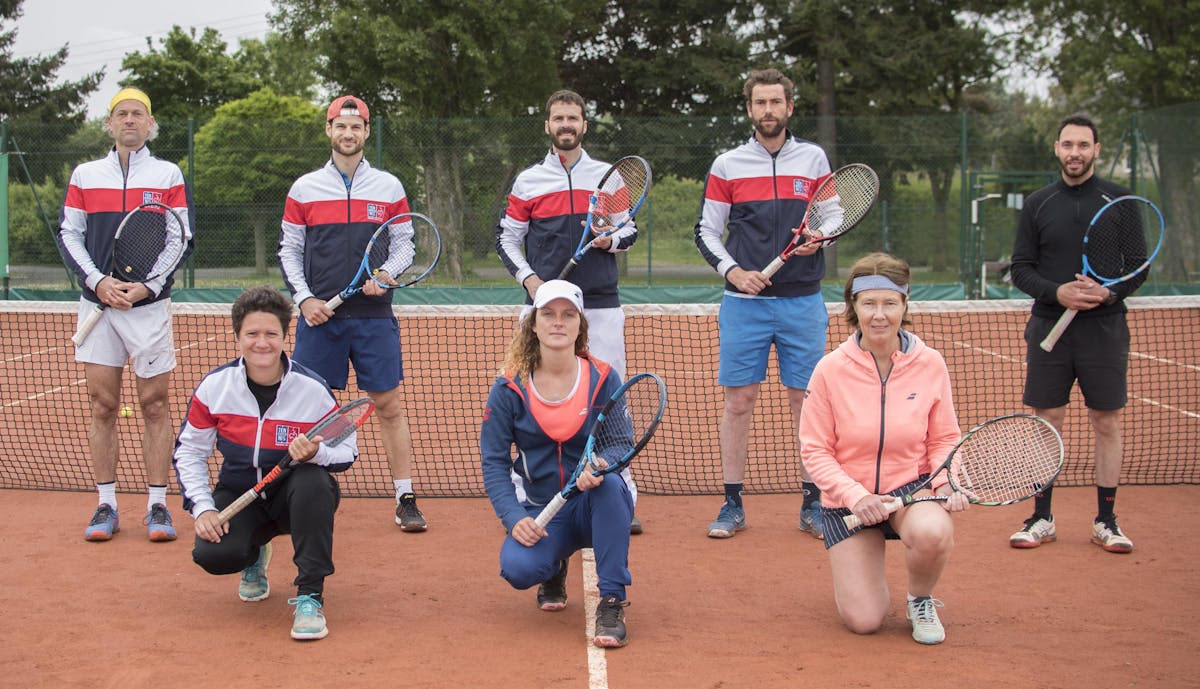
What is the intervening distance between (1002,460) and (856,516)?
0.52 m

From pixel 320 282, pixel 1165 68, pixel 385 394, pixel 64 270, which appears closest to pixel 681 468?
pixel 385 394


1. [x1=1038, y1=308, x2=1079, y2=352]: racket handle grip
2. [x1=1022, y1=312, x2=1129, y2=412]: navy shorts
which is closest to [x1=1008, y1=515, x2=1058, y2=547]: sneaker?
[x1=1022, y1=312, x2=1129, y2=412]: navy shorts

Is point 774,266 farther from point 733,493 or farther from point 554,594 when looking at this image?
point 554,594

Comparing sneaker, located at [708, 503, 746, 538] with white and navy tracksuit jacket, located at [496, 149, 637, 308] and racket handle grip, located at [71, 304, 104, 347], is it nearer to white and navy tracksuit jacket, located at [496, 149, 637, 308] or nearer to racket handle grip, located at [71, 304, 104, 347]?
white and navy tracksuit jacket, located at [496, 149, 637, 308]

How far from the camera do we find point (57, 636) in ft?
13.5

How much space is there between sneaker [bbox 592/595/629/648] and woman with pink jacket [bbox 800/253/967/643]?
801mm

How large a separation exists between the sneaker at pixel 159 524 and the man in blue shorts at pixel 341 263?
3.08ft

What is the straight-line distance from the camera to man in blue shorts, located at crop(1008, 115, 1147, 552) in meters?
5.17

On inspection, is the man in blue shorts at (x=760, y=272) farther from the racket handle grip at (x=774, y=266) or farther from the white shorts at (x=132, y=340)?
the white shorts at (x=132, y=340)

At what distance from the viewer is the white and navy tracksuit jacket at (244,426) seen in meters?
4.32

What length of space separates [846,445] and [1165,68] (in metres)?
22.1

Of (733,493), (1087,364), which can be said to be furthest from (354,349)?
(1087,364)

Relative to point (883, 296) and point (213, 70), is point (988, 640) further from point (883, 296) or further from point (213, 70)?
point (213, 70)

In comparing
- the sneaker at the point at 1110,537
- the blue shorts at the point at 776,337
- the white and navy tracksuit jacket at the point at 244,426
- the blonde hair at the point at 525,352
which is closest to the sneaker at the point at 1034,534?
the sneaker at the point at 1110,537
